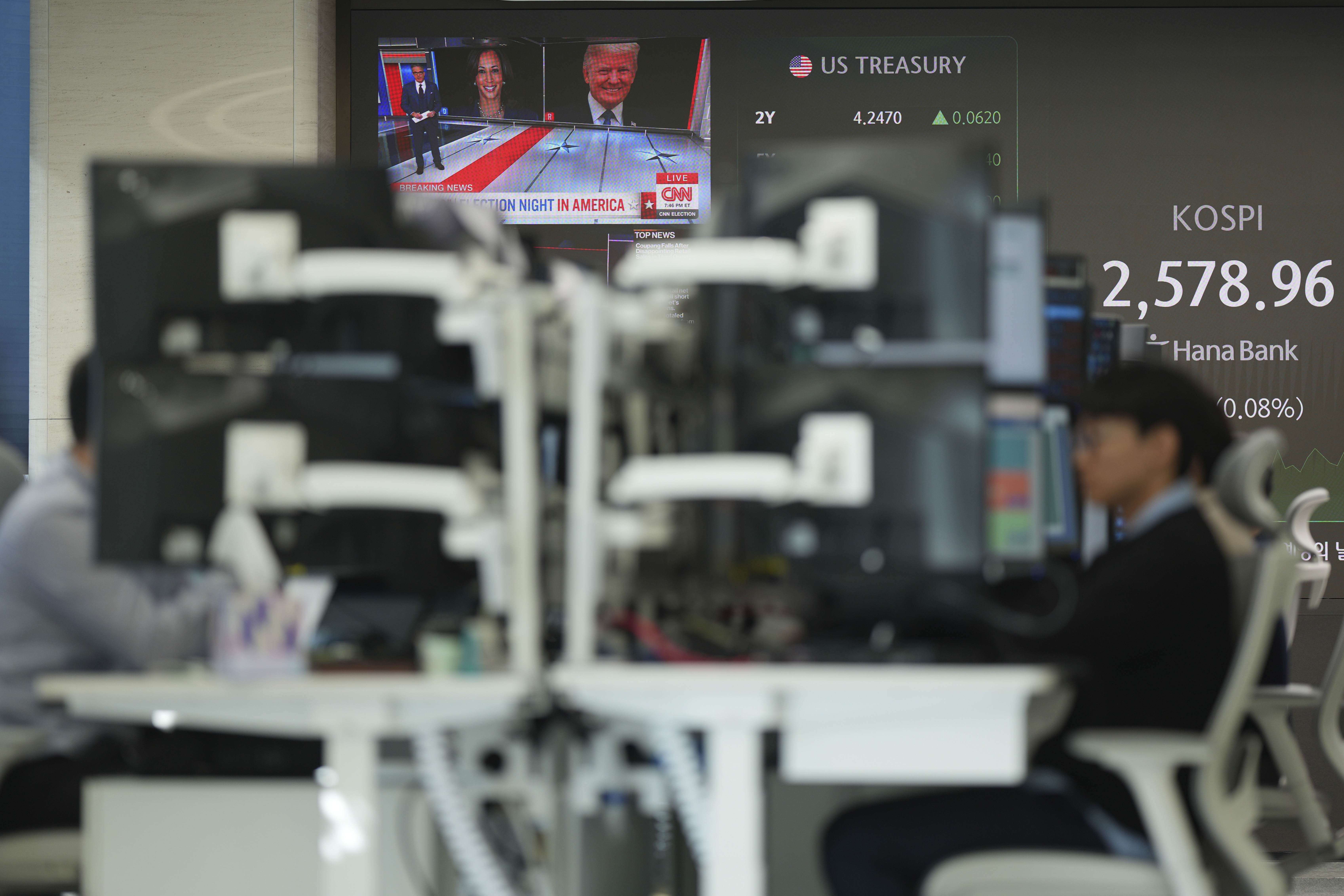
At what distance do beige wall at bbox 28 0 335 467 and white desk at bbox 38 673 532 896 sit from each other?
2954 millimetres

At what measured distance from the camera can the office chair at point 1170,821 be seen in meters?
1.76

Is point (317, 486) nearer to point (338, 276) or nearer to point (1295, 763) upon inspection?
point (338, 276)

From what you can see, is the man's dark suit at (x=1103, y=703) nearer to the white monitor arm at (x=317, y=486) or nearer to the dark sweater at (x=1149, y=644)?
the dark sweater at (x=1149, y=644)

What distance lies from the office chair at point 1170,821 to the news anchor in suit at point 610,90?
3.31m

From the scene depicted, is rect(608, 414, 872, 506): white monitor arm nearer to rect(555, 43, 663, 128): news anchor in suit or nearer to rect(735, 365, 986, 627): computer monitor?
rect(735, 365, 986, 627): computer monitor

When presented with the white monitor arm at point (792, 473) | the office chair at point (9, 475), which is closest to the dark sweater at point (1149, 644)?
the white monitor arm at point (792, 473)

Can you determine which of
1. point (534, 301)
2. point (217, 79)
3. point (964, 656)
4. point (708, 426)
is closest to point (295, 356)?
point (534, 301)

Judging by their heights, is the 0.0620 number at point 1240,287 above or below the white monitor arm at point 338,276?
above

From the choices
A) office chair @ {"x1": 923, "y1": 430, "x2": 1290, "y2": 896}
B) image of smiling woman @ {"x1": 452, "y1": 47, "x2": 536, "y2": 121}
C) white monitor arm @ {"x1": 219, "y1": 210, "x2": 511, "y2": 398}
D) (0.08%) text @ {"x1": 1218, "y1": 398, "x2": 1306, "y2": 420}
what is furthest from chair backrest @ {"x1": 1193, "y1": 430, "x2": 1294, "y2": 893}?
image of smiling woman @ {"x1": 452, "y1": 47, "x2": 536, "y2": 121}

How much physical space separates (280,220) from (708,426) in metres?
0.65

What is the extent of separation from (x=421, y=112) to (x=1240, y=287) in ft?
10.00

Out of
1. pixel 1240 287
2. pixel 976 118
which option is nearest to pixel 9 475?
pixel 976 118

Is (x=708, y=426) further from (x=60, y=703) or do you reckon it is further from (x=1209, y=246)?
(x=1209, y=246)

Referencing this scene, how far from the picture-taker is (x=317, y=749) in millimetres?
2193
